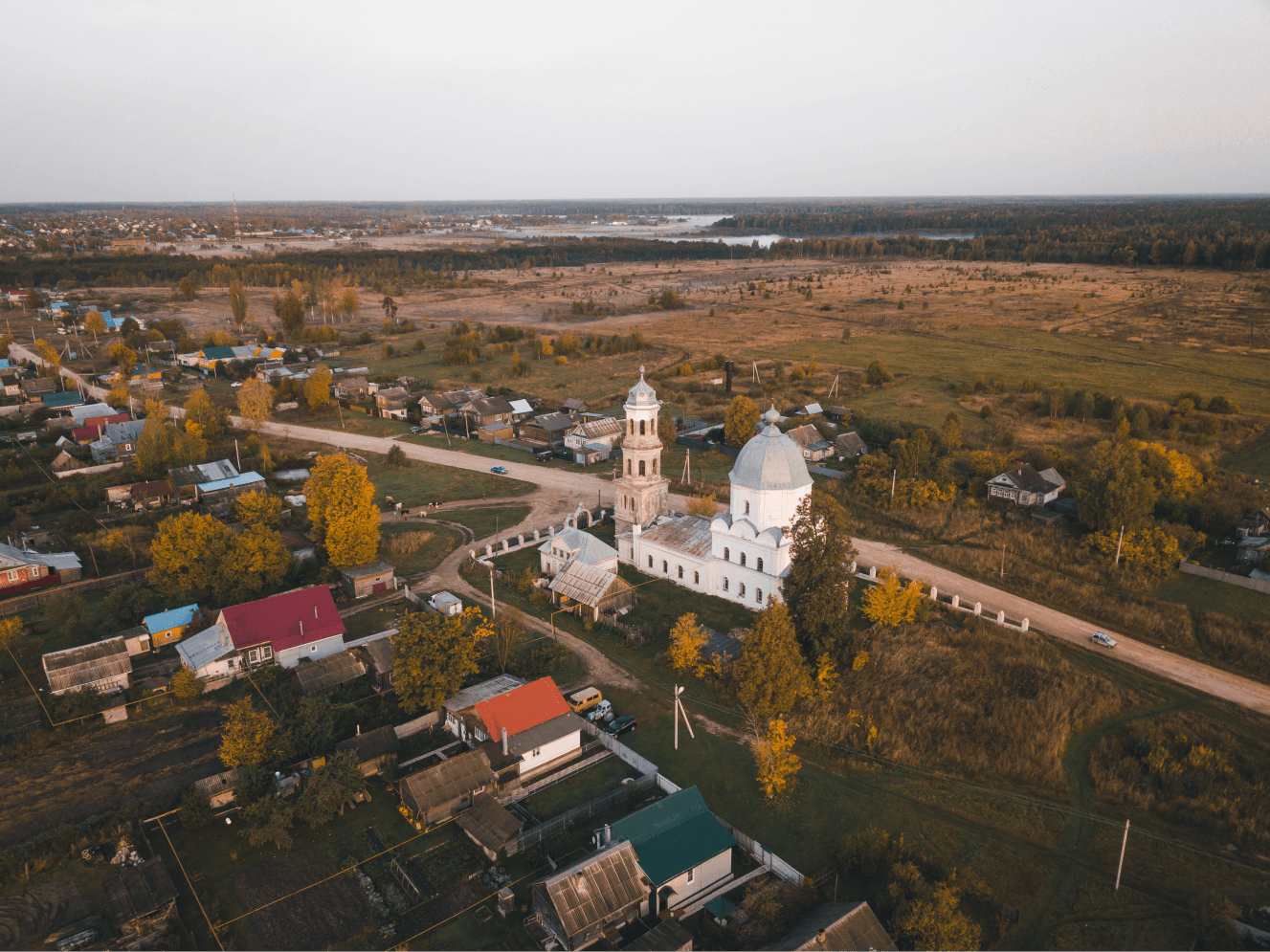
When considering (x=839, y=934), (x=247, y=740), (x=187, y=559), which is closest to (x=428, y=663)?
(x=247, y=740)

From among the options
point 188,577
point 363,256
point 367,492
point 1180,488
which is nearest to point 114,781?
point 188,577

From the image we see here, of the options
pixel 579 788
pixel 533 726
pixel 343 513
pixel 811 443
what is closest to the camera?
pixel 579 788

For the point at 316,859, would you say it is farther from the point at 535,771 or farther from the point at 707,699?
the point at 707,699

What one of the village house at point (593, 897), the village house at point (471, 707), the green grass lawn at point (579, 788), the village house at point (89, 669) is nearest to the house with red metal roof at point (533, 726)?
the village house at point (471, 707)

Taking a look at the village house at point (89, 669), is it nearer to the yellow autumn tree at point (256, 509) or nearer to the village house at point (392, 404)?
the yellow autumn tree at point (256, 509)

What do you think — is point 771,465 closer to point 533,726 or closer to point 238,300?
point 533,726

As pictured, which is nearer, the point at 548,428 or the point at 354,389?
the point at 548,428

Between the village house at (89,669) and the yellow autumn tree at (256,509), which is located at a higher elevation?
the yellow autumn tree at (256,509)
